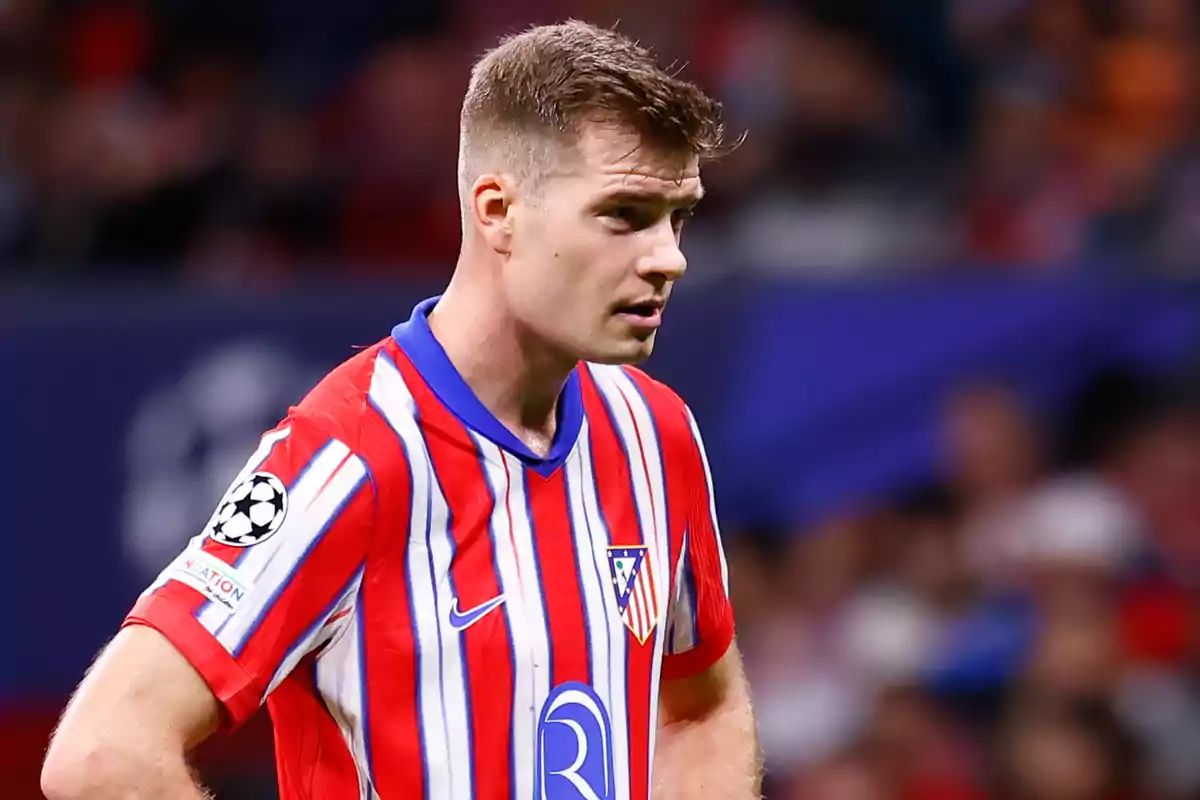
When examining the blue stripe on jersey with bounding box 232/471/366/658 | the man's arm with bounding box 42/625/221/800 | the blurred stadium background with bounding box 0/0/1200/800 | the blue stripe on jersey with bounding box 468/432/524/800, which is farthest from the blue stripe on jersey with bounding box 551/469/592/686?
the blurred stadium background with bounding box 0/0/1200/800

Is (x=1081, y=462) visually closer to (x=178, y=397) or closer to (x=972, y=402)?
(x=972, y=402)

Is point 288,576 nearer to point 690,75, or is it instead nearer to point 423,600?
point 423,600

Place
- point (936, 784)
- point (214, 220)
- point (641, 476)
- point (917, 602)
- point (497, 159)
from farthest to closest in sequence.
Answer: point (214, 220) → point (917, 602) → point (936, 784) → point (641, 476) → point (497, 159)

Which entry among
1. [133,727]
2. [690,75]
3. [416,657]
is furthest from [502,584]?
[690,75]

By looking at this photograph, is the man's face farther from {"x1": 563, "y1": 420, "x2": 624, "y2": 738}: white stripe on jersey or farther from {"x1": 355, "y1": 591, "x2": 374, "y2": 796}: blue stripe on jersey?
{"x1": 355, "y1": 591, "x2": 374, "y2": 796}: blue stripe on jersey

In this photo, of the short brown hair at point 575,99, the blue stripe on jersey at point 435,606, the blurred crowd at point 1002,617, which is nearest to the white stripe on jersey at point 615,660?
the blue stripe on jersey at point 435,606

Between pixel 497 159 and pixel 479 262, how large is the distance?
0.13 m

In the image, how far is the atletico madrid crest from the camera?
8.35 feet

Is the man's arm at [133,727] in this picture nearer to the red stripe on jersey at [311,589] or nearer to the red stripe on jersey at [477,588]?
the red stripe on jersey at [311,589]

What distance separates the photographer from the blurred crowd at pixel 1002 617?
5.44 m

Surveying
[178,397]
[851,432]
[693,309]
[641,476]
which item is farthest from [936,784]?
[641,476]

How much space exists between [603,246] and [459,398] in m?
0.25

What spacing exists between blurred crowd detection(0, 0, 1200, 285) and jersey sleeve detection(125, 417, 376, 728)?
4.16 metres

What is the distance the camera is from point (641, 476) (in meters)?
2.64
